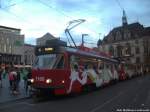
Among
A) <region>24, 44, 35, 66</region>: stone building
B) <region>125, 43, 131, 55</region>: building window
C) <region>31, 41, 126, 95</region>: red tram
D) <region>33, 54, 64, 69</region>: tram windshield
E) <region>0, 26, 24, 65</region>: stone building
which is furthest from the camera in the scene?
<region>125, 43, 131, 55</region>: building window

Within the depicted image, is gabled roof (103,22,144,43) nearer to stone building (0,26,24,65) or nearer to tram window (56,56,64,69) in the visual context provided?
stone building (0,26,24,65)

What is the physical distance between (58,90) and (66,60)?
191 cm

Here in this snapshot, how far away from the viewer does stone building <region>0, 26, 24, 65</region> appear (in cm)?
10438

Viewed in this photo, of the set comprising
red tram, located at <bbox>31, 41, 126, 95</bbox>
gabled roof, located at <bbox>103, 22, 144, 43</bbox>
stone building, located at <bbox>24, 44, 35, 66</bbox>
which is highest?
gabled roof, located at <bbox>103, 22, 144, 43</bbox>

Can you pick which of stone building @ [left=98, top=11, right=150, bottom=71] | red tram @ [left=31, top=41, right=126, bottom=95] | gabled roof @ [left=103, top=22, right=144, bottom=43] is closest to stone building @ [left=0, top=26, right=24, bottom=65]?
stone building @ [left=98, top=11, right=150, bottom=71]

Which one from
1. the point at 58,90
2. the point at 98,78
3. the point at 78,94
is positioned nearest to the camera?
the point at 58,90

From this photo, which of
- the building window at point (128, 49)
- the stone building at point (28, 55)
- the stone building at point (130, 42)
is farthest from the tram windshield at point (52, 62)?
the building window at point (128, 49)

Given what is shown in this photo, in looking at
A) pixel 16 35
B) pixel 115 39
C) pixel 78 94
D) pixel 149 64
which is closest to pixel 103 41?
pixel 115 39

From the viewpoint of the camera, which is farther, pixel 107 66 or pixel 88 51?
pixel 107 66

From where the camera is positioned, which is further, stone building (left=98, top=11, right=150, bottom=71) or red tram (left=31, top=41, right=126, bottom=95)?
stone building (left=98, top=11, right=150, bottom=71)

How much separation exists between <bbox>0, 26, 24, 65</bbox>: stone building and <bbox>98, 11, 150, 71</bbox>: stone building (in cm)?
3487

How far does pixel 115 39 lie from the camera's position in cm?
13350

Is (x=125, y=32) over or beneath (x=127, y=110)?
over

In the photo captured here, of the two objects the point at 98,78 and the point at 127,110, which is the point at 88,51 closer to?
the point at 98,78
